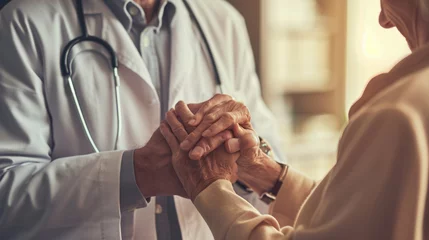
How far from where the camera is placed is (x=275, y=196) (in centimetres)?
125

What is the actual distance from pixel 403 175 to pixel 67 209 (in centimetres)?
69

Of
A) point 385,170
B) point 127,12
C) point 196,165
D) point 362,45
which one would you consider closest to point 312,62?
point 362,45

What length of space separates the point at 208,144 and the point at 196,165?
2.8 inches

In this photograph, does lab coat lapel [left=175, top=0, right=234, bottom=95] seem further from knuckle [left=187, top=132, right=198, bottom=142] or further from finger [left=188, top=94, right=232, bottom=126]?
knuckle [left=187, top=132, right=198, bottom=142]

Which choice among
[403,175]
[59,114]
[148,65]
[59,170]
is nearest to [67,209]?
[59,170]

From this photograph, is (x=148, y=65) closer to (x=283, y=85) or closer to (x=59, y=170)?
(x=59, y=170)

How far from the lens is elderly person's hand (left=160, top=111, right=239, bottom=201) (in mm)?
972

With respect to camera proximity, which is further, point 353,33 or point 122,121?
point 353,33

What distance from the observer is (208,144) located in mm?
1064

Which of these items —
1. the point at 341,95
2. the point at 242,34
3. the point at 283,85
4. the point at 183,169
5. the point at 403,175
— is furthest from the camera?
the point at 341,95

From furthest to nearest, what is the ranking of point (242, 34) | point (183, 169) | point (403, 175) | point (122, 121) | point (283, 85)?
point (283, 85) → point (242, 34) → point (122, 121) → point (183, 169) → point (403, 175)

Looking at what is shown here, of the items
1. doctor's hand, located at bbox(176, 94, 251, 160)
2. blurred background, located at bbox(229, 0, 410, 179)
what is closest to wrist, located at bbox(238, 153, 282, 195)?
doctor's hand, located at bbox(176, 94, 251, 160)

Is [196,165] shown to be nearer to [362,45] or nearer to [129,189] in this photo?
[129,189]

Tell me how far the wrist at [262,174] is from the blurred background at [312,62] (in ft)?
5.67
